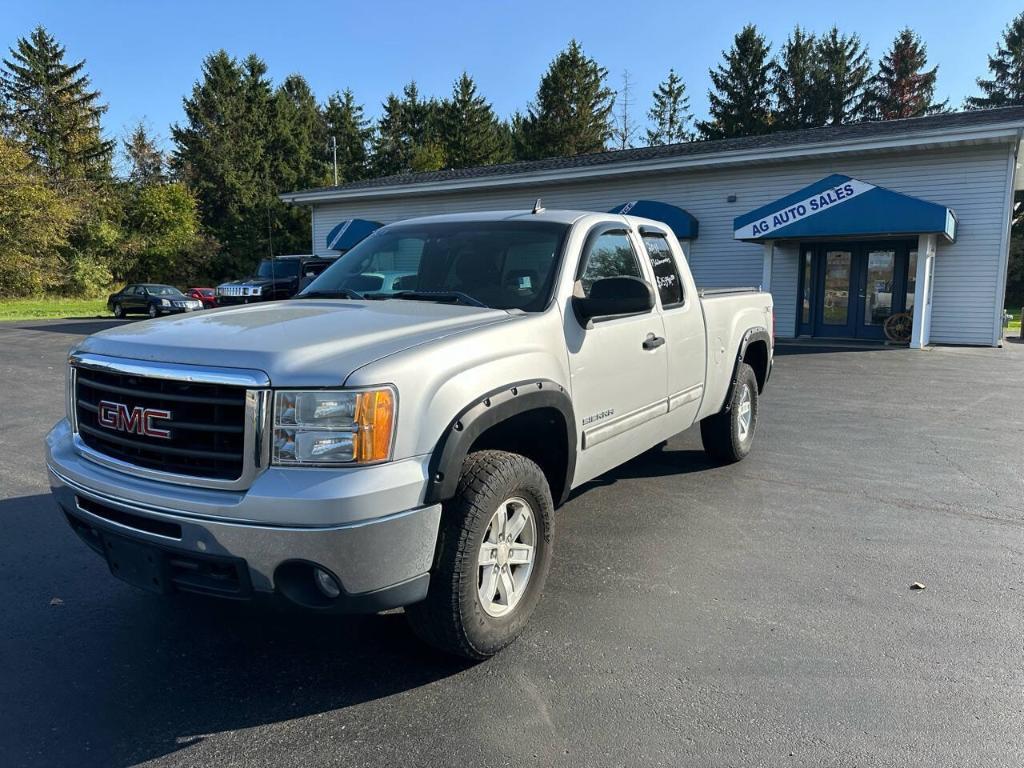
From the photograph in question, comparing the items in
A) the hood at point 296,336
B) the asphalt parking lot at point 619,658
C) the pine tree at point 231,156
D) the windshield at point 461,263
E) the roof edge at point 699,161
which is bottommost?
the asphalt parking lot at point 619,658

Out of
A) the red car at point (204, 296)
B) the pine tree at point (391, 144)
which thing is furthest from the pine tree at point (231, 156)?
the red car at point (204, 296)

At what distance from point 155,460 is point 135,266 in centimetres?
5117

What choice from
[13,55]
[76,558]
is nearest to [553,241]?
[76,558]

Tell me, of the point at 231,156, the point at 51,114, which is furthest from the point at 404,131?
the point at 51,114

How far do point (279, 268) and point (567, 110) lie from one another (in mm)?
36116

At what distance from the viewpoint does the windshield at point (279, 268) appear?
2200 cm

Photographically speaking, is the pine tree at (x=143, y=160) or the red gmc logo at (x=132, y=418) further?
the pine tree at (x=143, y=160)

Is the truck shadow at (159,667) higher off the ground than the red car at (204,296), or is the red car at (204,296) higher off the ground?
the red car at (204,296)

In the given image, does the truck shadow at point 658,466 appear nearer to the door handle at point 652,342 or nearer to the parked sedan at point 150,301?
the door handle at point 652,342

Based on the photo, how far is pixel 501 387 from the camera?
3020mm

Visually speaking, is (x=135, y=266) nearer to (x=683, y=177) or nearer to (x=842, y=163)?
(x=683, y=177)

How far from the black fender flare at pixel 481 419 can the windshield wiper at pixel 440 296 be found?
68 cm

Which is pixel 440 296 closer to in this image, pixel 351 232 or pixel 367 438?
pixel 367 438

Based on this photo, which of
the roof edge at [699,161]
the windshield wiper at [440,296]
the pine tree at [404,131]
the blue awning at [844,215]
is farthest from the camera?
the pine tree at [404,131]
